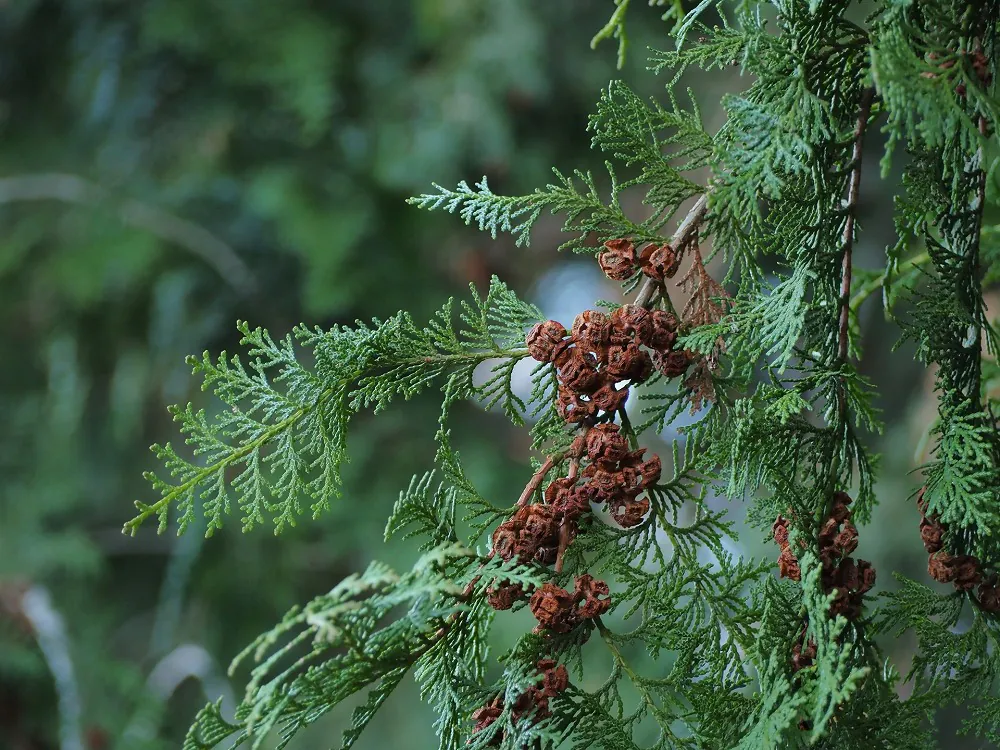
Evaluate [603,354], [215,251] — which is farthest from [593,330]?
[215,251]

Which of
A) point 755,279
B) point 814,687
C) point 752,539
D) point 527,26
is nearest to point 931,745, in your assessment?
point 814,687

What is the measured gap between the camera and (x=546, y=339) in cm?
47

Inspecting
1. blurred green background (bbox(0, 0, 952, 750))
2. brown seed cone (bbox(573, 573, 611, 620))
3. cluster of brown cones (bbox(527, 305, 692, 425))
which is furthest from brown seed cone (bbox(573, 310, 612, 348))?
blurred green background (bbox(0, 0, 952, 750))

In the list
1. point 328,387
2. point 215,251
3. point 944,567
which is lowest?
point 944,567

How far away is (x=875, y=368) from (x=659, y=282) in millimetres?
1602

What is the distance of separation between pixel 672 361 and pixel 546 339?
6 cm

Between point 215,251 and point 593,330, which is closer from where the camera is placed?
point 593,330

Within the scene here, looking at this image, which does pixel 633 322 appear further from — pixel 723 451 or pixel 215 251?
pixel 215 251

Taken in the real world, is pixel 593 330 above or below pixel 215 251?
below

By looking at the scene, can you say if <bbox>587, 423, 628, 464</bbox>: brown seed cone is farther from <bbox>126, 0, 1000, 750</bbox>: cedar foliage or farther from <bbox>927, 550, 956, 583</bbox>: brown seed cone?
<bbox>927, 550, 956, 583</bbox>: brown seed cone

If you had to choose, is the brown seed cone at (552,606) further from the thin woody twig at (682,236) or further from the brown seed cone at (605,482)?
the thin woody twig at (682,236)

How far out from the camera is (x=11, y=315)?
224 cm

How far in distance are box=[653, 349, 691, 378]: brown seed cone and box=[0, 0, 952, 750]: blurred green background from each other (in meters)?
1.24

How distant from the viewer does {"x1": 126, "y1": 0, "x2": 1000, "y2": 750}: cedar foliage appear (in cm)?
42
